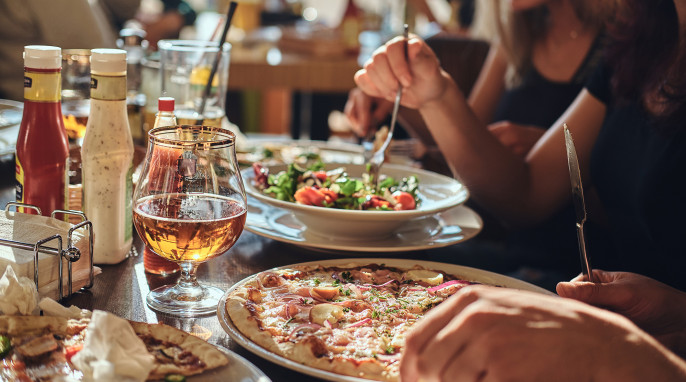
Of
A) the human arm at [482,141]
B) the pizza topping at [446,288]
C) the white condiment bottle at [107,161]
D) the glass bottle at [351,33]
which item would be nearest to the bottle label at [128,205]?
the white condiment bottle at [107,161]

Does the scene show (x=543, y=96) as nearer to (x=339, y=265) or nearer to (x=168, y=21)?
(x=339, y=265)

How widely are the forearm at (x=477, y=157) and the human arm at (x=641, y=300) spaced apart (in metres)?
0.68

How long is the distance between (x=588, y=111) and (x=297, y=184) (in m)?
0.81

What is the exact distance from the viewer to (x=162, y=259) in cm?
100

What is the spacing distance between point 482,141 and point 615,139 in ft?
0.99

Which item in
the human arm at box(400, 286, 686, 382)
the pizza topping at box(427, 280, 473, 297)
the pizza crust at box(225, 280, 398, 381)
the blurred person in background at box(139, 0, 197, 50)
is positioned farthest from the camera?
the blurred person in background at box(139, 0, 197, 50)

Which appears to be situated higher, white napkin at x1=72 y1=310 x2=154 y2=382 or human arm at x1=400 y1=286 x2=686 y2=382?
human arm at x1=400 y1=286 x2=686 y2=382

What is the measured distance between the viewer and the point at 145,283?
3.19ft

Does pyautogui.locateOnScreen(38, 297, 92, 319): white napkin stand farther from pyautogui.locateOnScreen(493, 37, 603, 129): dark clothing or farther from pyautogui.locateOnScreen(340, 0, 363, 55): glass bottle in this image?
pyautogui.locateOnScreen(340, 0, 363, 55): glass bottle

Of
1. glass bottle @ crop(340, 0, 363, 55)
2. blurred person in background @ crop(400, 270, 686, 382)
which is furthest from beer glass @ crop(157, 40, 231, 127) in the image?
glass bottle @ crop(340, 0, 363, 55)

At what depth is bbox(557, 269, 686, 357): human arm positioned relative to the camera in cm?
92

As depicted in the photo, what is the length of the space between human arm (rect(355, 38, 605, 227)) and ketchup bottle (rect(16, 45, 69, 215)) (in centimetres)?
73

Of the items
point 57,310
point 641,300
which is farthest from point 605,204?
point 57,310

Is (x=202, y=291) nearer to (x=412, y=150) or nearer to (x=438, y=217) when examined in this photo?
(x=438, y=217)
